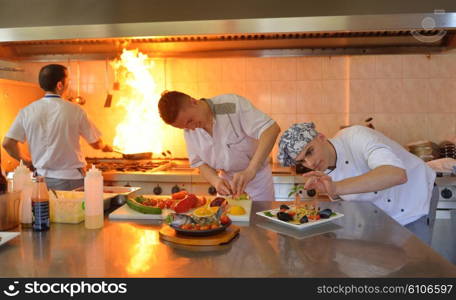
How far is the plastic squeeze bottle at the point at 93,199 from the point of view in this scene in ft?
5.07

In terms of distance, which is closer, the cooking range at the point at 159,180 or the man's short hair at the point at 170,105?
the man's short hair at the point at 170,105

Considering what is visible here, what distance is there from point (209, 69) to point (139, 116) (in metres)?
0.72

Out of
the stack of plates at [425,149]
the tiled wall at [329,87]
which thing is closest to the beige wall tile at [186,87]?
the tiled wall at [329,87]

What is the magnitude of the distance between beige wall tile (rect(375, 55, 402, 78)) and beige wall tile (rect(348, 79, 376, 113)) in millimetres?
106

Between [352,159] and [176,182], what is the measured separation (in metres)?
1.56

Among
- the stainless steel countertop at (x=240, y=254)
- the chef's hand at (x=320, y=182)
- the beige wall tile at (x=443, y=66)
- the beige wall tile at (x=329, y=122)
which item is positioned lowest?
the stainless steel countertop at (x=240, y=254)

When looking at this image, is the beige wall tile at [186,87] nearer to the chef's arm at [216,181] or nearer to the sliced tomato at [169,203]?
the chef's arm at [216,181]

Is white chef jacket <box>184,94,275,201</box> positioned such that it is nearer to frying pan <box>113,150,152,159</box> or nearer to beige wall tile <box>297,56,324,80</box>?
frying pan <box>113,150,152,159</box>

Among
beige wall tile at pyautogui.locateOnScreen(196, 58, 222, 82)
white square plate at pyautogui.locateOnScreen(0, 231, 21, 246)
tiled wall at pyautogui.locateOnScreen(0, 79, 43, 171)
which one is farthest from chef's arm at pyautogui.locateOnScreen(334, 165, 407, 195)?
tiled wall at pyautogui.locateOnScreen(0, 79, 43, 171)

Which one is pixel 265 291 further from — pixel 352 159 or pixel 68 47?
pixel 68 47

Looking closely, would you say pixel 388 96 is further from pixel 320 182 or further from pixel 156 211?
pixel 156 211

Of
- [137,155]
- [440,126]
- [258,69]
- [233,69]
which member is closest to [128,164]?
[137,155]

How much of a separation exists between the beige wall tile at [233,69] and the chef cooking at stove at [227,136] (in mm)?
1309

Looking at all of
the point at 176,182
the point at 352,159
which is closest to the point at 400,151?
the point at 352,159
